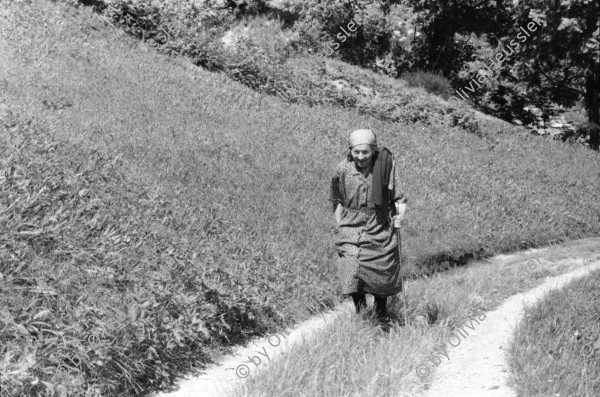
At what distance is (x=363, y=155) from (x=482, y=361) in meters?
2.56

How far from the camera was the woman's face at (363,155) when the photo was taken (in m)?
7.96

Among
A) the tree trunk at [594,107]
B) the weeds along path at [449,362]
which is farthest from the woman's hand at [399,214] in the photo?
the tree trunk at [594,107]

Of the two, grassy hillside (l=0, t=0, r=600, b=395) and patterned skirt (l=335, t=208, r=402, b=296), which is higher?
patterned skirt (l=335, t=208, r=402, b=296)

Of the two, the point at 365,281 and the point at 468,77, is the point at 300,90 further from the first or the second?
the point at 365,281

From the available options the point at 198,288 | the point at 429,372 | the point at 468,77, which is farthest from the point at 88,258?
the point at 468,77

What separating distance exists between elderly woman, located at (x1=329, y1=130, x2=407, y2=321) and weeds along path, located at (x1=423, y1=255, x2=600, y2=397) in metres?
1.05

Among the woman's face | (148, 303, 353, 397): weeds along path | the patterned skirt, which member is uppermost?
the woman's face

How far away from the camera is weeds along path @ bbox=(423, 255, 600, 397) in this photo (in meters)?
7.14

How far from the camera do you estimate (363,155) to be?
801cm

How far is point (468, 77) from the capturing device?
2797cm

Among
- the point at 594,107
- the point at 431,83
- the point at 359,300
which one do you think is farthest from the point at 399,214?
the point at 594,107

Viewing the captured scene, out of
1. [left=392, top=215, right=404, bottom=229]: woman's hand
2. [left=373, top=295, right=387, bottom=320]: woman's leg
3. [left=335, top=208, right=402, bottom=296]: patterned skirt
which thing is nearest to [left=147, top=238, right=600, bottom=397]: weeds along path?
[left=373, top=295, right=387, bottom=320]: woman's leg

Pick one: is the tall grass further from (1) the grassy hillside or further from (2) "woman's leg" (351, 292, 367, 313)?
(1) the grassy hillside

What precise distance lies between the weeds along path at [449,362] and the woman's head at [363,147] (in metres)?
1.83
